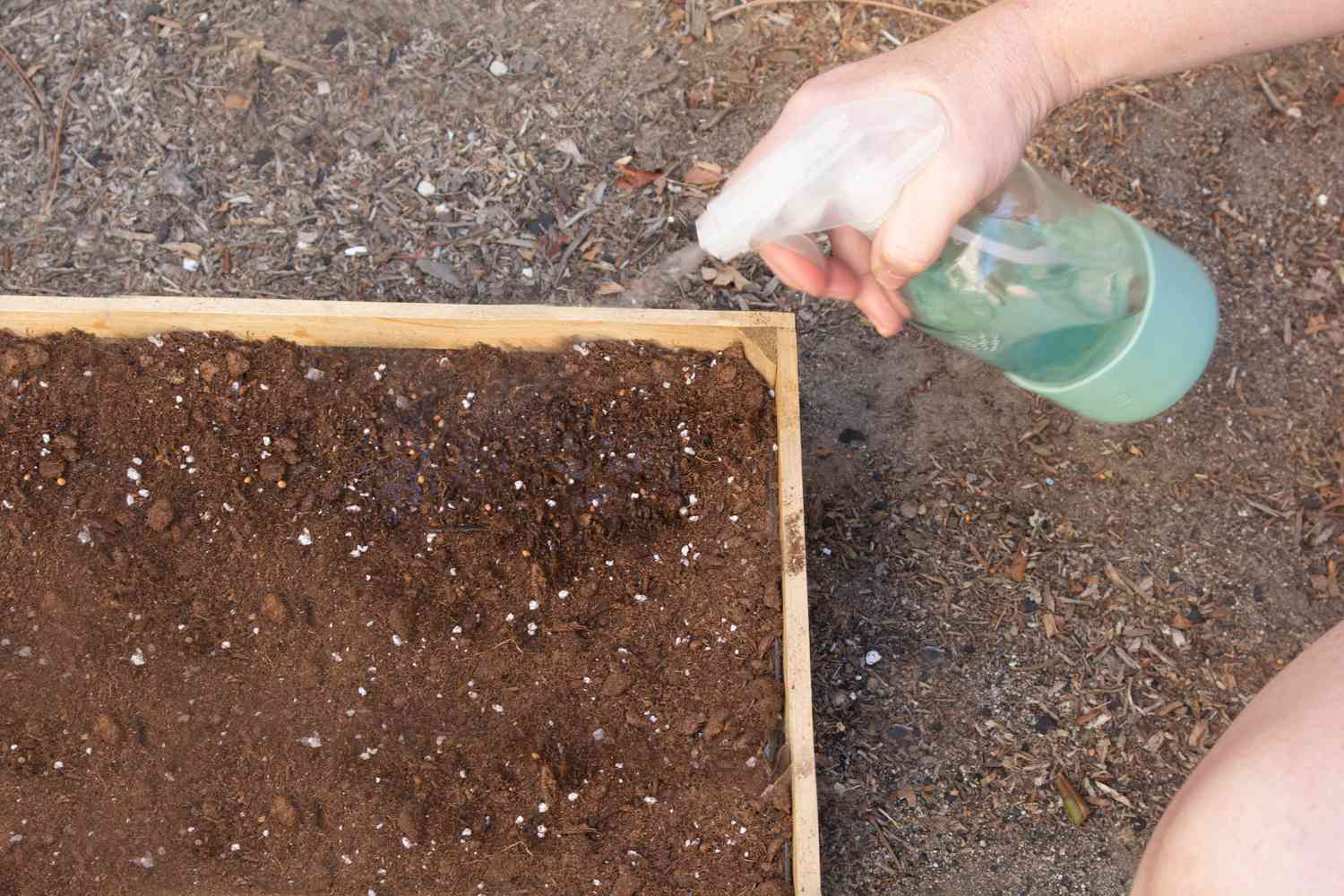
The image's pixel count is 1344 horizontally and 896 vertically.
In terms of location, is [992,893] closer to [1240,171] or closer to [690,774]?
[690,774]

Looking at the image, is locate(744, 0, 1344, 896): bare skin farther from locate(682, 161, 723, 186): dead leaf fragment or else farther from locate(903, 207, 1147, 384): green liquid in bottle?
locate(682, 161, 723, 186): dead leaf fragment

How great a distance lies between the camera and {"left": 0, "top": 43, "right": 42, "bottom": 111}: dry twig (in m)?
2.19

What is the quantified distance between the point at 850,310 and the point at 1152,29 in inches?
33.7

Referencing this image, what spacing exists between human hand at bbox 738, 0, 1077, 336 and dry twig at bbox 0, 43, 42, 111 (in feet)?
6.28

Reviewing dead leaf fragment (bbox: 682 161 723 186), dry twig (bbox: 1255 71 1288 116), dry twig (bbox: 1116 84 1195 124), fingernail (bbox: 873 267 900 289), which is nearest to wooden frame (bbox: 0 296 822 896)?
fingernail (bbox: 873 267 900 289)

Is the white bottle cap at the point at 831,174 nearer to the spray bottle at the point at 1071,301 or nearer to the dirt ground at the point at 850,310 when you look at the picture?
the spray bottle at the point at 1071,301

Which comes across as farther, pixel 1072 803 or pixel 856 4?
pixel 856 4

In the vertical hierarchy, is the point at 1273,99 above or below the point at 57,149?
below

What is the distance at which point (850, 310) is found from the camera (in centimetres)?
208

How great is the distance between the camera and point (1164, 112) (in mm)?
2242

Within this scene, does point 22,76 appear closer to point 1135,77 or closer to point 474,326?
point 474,326

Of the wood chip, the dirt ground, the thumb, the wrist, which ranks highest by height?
the wrist

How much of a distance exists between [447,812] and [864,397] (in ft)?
3.86

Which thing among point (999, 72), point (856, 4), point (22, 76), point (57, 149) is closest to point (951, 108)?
point (999, 72)
